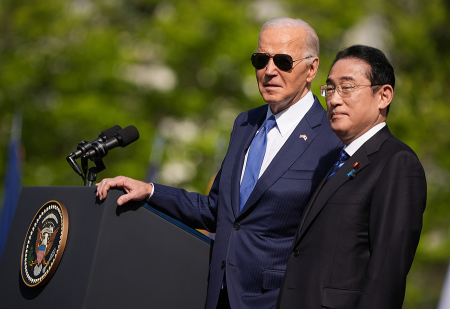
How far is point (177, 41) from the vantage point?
1593cm

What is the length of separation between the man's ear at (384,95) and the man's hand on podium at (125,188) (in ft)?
4.08

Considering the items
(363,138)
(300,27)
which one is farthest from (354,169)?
(300,27)

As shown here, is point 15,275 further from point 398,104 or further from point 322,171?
point 398,104

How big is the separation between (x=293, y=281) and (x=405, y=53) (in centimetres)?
1626

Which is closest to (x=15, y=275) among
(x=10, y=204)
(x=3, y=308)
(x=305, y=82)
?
(x=3, y=308)

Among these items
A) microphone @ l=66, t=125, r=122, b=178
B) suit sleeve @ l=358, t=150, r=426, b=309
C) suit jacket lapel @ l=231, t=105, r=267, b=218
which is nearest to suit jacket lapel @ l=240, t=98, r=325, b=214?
suit jacket lapel @ l=231, t=105, r=267, b=218

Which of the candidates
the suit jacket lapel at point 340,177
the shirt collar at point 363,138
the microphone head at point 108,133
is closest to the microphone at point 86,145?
the microphone head at point 108,133

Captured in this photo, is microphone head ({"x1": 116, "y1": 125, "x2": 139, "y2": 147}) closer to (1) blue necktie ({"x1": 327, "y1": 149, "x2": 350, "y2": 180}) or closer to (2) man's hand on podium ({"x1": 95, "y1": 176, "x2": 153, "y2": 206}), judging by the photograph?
(2) man's hand on podium ({"x1": 95, "y1": 176, "x2": 153, "y2": 206})

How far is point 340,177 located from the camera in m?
2.38

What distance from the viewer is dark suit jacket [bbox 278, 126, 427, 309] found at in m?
2.09

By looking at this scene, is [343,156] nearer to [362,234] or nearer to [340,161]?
[340,161]

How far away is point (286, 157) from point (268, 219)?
12.9 inches

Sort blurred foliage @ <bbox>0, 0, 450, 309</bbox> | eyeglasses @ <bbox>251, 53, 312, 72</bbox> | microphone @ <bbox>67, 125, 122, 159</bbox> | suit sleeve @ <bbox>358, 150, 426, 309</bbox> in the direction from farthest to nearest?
1. blurred foliage @ <bbox>0, 0, 450, 309</bbox>
2. eyeglasses @ <bbox>251, 53, 312, 72</bbox>
3. microphone @ <bbox>67, 125, 122, 159</bbox>
4. suit sleeve @ <bbox>358, 150, 426, 309</bbox>

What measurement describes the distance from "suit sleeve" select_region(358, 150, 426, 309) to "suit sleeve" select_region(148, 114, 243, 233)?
1.17 m
